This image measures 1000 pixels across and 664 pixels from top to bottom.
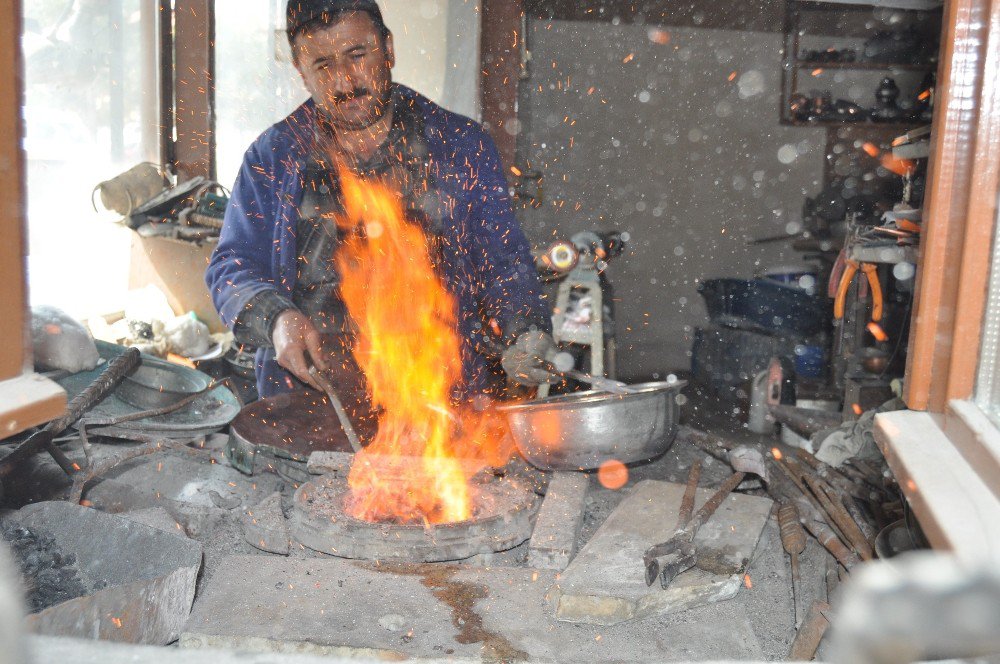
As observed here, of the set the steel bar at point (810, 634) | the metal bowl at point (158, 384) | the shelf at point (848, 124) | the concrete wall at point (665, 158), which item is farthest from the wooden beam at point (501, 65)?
the steel bar at point (810, 634)

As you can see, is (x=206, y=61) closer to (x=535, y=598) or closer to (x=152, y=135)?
(x=152, y=135)

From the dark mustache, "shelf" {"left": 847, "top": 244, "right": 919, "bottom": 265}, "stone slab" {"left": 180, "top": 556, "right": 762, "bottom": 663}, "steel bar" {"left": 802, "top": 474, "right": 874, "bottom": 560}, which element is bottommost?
"stone slab" {"left": 180, "top": 556, "right": 762, "bottom": 663}

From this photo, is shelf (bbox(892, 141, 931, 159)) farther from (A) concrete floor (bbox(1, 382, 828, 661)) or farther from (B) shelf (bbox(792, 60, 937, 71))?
(B) shelf (bbox(792, 60, 937, 71))

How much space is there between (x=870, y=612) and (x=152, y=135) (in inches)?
298

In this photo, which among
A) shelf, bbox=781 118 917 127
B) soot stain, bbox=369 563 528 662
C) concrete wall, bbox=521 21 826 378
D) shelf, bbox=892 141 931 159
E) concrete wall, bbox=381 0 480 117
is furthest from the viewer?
shelf, bbox=781 118 917 127

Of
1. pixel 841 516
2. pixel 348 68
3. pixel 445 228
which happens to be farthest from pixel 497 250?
pixel 841 516

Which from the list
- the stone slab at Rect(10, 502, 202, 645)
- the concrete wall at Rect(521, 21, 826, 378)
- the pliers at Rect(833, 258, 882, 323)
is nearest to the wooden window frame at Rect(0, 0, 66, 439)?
the stone slab at Rect(10, 502, 202, 645)

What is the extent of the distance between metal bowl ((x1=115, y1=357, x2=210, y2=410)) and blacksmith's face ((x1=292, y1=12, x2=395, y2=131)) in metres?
1.79

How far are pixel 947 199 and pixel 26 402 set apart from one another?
172 centimetres

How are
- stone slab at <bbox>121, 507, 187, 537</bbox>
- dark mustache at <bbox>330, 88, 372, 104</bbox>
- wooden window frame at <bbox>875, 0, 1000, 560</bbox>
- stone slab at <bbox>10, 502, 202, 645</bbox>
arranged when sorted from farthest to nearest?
dark mustache at <bbox>330, 88, 372, 104</bbox>, stone slab at <bbox>121, 507, 187, 537</bbox>, stone slab at <bbox>10, 502, 202, 645</bbox>, wooden window frame at <bbox>875, 0, 1000, 560</bbox>

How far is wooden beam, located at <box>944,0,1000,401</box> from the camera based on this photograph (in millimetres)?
1418

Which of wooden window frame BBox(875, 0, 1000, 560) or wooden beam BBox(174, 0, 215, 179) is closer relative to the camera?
wooden window frame BBox(875, 0, 1000, 560)

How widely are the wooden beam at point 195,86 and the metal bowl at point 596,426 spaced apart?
17.8 ft

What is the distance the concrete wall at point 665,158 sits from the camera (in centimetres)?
779
